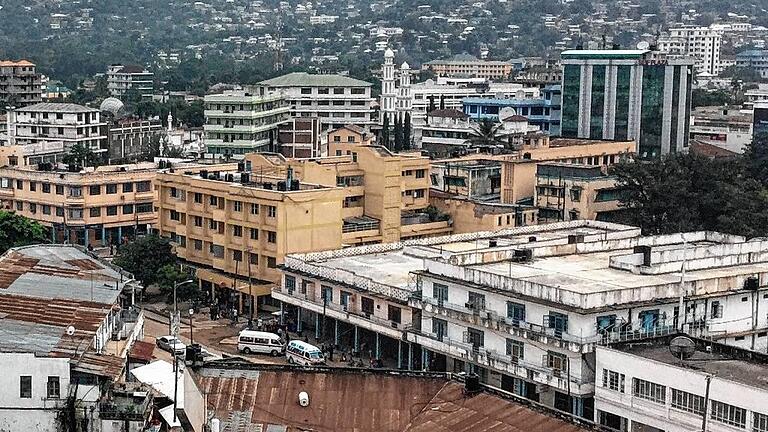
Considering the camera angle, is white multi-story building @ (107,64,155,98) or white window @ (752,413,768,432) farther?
white multi-story building @ (107,64,155,98)

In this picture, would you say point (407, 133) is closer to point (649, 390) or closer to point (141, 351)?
point (141, 351)

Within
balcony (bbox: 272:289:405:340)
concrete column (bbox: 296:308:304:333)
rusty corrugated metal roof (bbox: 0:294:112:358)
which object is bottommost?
concrete column (bbox: 296:308:304:333)

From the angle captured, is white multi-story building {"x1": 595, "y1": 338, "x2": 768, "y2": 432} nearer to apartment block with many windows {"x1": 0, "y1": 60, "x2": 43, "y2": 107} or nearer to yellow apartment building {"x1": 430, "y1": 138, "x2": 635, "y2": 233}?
yellow apartment building {"x1": 430, "y1": 138, "x2": 635, "y2": 233}

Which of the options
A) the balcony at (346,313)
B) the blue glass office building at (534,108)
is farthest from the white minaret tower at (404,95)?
the balcony at (346,313)

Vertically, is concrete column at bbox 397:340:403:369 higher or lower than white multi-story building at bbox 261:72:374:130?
lower

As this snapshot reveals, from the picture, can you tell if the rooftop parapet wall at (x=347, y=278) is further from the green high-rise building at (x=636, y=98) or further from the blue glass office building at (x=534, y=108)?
the blue glass office building at (x=534, y=108)

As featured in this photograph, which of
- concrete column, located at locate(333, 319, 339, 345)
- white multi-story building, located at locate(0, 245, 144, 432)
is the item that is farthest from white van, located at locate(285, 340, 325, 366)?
white multi-story building, located at locate(0, 245, 144, 432)

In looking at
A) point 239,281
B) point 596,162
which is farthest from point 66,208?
point 596,162

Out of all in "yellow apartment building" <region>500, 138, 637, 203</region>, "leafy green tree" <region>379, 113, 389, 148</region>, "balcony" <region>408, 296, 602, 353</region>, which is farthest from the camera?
"leafy green tree" <region>379, 113, 389, 148</region>
